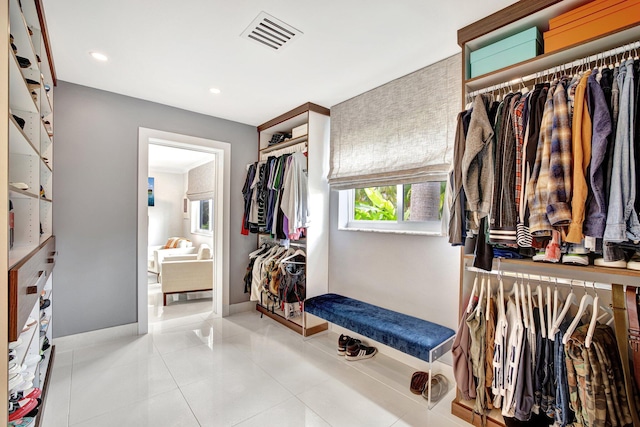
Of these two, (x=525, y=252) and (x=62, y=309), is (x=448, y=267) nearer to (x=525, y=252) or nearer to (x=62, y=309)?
(x=525, y=252)

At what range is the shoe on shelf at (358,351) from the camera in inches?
101

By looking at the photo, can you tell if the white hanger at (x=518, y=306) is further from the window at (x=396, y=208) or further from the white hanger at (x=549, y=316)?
the window at (x=396, y=208)

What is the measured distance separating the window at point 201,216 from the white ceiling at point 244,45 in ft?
12.4

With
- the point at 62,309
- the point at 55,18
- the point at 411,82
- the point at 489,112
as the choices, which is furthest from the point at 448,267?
the point at 62,309

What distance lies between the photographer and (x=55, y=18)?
181cm

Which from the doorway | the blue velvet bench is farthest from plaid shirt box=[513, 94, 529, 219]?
the doorway

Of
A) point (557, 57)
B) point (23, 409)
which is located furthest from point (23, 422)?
point (557, 57)

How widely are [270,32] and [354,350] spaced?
2571 mm

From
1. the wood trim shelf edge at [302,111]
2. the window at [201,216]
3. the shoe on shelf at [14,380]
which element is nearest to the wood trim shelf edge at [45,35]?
the shoe on shelf at [14,380]

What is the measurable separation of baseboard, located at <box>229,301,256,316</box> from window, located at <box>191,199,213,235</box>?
9.45 feet

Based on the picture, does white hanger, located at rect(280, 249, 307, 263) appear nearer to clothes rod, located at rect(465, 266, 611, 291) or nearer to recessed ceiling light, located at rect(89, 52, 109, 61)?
clothes rod, located at rect(465, 266, 611, 291)

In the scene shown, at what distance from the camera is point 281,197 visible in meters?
3.22

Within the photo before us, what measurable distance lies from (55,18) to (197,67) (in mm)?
857

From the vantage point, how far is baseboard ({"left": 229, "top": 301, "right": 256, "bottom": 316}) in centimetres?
374
